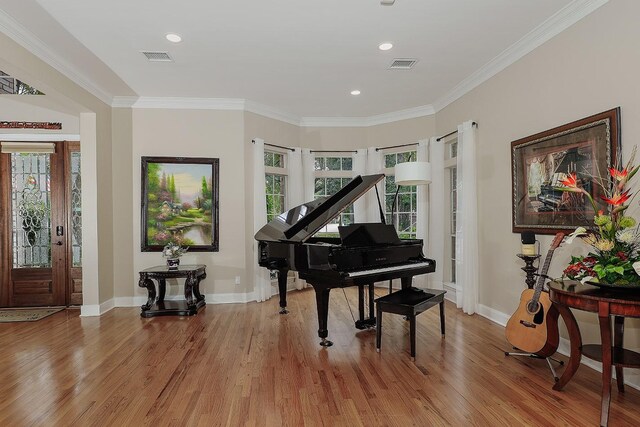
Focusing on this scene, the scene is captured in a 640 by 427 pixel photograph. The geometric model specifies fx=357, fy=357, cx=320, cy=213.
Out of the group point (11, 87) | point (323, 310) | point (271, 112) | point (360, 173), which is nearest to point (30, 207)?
point (11, 87)

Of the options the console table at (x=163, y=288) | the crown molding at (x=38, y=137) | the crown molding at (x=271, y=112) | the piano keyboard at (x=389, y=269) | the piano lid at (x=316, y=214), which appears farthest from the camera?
the crown molding at (x=271, y=112)

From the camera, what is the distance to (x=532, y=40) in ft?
12.4

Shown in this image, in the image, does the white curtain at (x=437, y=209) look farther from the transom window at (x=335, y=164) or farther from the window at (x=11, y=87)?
the window at (x=11, y=87)

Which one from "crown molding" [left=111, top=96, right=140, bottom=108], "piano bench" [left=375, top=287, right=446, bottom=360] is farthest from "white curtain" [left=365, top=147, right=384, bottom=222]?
"crown molding" [left=111, top=96, right=140, bottom=108]

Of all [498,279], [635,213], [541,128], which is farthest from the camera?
[498,279]

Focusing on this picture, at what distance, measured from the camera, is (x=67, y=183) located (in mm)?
5488

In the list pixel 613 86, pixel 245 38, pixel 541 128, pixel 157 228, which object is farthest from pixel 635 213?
pixel 157 228

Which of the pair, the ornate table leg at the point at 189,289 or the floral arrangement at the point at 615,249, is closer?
the floral arrangement at the point at 615,249

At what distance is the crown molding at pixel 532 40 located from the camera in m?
3.19

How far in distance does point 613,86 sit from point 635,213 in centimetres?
105

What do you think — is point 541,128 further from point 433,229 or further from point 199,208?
point 199,208

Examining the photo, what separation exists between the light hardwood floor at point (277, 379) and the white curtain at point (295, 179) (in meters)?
2.52

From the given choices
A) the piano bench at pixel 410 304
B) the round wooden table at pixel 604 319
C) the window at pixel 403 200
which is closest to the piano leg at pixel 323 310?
the piano bench at pixel 410 304

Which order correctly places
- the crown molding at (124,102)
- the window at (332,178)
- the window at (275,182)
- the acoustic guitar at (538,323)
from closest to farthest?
1. the acoustic guitar at (538,323)
2. the crown molding at (124,102)
3. the window at (275,182)
4. the window at (332,178)
